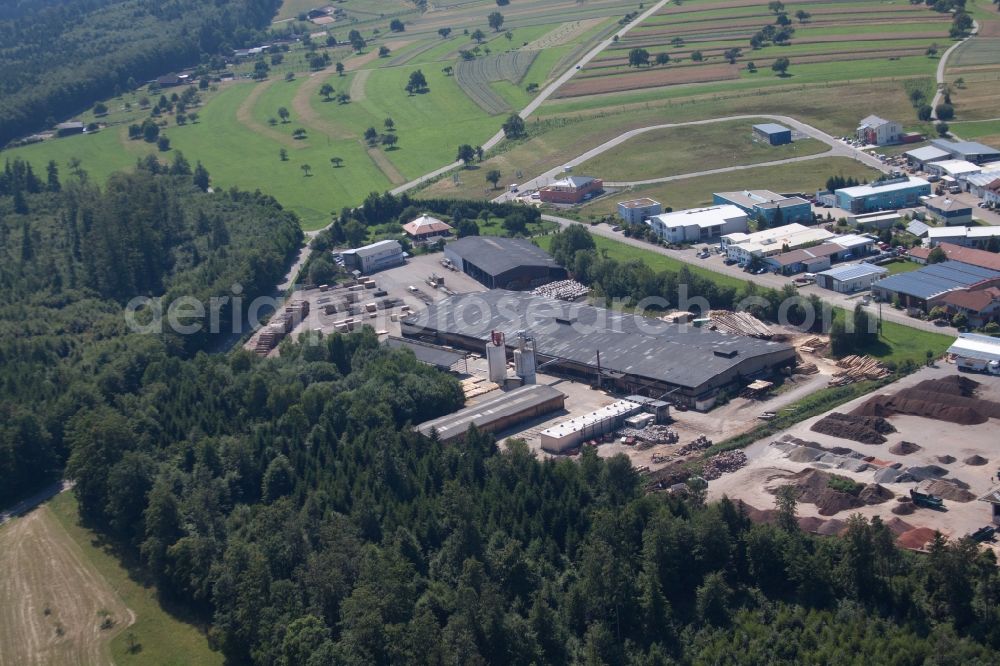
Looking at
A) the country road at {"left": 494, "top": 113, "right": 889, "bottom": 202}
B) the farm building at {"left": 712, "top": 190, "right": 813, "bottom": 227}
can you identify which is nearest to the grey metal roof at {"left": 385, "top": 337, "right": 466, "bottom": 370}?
the farm building at {"left": 712, "top": 190, "right": 813, "bottom": 227}

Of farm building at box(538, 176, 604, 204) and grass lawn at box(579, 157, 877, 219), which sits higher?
farm building at box(538, 176, 604, 204)

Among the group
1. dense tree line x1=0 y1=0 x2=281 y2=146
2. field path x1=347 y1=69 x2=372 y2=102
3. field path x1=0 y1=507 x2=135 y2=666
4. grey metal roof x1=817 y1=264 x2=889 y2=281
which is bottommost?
grey metal roof x1=817 y1=264 x2=889 y2=281

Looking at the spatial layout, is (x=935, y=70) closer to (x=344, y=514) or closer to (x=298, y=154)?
(x=298, y=154)

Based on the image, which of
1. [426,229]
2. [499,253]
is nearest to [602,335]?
[499,253]

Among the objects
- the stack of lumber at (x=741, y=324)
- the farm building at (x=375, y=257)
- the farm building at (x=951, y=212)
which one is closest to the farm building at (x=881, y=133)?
the farm building at (x=951, y=212)

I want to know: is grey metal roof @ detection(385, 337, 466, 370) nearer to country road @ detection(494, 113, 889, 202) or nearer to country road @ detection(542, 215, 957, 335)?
country road @ detection(542, 215, 957, 335)

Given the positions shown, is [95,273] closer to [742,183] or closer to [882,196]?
[742,183]
